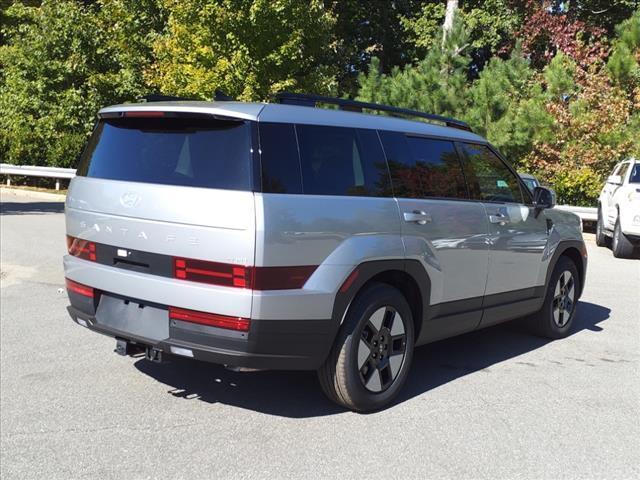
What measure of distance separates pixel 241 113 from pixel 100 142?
3.83ft

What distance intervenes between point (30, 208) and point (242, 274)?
15.7m

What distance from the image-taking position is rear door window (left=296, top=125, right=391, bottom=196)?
394 centimetres

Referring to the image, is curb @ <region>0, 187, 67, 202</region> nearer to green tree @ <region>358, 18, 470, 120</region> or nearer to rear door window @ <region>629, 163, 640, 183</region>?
green tree @ <region>358, 18, 470, 120</region>

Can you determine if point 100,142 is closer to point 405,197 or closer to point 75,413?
point 75,413

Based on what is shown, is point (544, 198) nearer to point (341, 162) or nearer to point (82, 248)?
point (341, 162)

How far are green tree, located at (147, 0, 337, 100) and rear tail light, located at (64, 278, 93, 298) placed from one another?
12805 millimetres

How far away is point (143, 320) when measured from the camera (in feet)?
13.0

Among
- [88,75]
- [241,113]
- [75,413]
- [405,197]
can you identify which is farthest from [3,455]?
[88,75]

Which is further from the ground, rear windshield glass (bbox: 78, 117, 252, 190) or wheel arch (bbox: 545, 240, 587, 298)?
rear windshield glass (bbox: 78, 117, 252, 190)

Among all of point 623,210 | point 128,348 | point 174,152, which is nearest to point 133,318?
point 128,348

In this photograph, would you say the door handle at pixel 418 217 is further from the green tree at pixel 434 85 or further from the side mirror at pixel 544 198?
the green tree at pixel 434 85

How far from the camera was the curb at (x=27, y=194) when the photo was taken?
21145 mm

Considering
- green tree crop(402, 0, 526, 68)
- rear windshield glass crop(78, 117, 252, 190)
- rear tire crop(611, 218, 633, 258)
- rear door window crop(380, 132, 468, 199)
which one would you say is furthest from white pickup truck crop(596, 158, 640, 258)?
green tree crop(402, 0, 526, 68)

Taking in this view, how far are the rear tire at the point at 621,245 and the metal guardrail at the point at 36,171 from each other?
15.8m
